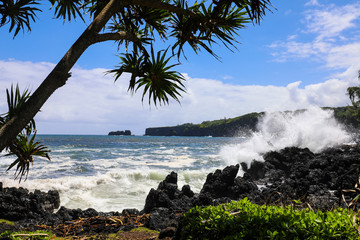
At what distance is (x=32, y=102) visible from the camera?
2912 mm

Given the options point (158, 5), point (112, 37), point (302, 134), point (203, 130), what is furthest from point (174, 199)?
point (203, 130)

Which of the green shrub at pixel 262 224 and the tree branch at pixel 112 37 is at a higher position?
the tree branch at pixel 112 37

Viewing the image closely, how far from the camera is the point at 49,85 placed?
2.99 meters

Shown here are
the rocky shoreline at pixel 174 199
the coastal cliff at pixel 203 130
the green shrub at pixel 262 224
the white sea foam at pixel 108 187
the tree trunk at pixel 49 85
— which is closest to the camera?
the green shrub at pixel 262 224

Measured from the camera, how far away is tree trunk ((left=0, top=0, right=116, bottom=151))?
2846 millimetres

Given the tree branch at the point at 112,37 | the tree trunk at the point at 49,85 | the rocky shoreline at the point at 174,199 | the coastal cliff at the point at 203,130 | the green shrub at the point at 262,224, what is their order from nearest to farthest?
the green shrub at the point at 262,224 → the tree trunk at the point at 49,85 → the tree branch at the point at 112,37 → the rocky shoreline at the point at 174,199 → the coastal cliff at the point at 203,130

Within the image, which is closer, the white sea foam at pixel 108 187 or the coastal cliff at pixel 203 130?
the white sea foam at pixel 108 187

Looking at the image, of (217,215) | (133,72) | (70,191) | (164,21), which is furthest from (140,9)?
(70,191)

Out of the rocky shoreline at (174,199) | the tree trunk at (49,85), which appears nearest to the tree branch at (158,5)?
the tree trunk at (49,85)

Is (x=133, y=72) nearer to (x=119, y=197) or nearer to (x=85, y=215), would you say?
(x=85, y=215)

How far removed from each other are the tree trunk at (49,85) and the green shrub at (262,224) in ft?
6.62

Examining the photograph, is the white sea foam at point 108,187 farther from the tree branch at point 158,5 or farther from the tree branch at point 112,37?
the tree branch at point 158,5

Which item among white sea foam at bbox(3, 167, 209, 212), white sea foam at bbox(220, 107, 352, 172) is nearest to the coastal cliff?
white sea foam at bbox(220, 107, 352, 172)

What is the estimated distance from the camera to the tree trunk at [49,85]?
285 cm
